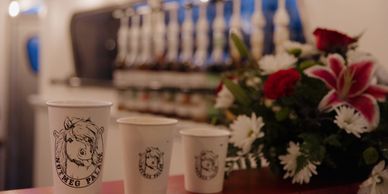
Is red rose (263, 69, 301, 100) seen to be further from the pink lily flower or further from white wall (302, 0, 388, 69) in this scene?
white wall (302, 0, 388, 69)

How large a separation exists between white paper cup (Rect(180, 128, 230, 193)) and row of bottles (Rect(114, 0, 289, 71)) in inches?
34.3

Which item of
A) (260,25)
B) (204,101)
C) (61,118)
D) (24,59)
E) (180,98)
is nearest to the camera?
(61,118)

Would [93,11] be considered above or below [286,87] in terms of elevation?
above

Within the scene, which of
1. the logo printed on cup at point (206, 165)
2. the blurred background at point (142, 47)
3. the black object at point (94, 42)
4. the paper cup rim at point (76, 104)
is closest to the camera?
the paper cup rim at point (76, 104)

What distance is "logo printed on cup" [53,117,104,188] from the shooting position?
657 mm

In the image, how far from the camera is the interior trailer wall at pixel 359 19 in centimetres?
136

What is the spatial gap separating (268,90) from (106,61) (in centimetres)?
216

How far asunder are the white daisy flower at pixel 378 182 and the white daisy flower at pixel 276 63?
0.91 ft

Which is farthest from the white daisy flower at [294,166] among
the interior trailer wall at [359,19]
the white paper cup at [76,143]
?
the interior trailer wall at [359,19]

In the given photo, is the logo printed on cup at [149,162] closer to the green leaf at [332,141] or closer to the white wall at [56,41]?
the green leaf at [332,141]

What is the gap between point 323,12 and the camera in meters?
1.56

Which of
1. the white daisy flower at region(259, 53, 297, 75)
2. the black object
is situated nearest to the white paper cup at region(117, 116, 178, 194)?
the white daisy flower at region(259, 53, 297, 75)

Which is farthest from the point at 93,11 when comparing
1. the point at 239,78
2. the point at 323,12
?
the point at 239,78

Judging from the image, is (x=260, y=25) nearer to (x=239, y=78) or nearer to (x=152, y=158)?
(x=239, y=78)
